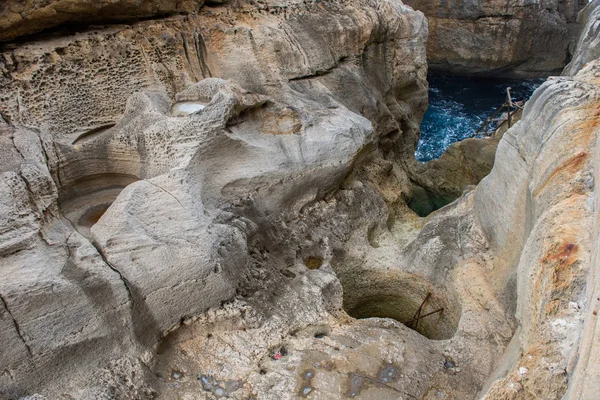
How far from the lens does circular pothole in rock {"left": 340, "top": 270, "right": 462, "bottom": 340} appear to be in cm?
547

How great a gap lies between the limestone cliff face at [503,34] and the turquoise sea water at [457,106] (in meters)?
0.56

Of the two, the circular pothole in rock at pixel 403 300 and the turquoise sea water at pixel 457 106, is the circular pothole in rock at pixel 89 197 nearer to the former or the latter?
the circular pothole in rock at pixel 403 300

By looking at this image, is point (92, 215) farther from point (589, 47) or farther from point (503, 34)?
point (503, 34)

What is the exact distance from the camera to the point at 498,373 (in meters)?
3.51

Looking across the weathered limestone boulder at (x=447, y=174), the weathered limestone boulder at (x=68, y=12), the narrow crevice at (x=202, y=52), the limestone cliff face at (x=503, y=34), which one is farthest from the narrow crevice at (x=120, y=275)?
the limestone cliff face at (x=503, y=34)

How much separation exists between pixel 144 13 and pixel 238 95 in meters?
1.80

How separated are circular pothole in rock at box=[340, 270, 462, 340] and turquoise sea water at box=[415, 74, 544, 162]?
8.24 meters

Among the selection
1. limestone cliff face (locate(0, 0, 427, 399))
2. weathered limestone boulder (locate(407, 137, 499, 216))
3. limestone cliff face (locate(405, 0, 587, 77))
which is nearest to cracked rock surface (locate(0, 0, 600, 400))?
limestone cliff face (locate(0, 0, 427, 399))

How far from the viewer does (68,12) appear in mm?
5016

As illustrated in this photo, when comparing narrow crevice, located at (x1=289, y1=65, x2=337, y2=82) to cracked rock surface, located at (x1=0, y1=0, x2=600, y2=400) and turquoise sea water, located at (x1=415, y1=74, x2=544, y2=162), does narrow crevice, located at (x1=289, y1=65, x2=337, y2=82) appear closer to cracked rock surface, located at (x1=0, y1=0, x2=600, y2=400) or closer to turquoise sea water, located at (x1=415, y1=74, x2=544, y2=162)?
cracked rock surface, located at (x1=0, y1=0, x2=600, y2=400)

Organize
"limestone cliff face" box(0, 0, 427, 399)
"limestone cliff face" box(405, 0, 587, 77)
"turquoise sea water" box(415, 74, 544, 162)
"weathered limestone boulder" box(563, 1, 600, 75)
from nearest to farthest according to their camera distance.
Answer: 1. "limestone cliff face" box(0, 0, 427, 399)
2. "weathered limestone boulder" box(563, 1, 600, 75)
3. "turquoise sea water" box(415, 74, 544, 162)
4. "limestone cliff face" box(405, 0, 587, 77)

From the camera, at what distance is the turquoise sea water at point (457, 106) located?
14.4 m

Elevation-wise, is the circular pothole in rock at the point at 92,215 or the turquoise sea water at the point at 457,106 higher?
the circular pothole in rock at the point at 92,215

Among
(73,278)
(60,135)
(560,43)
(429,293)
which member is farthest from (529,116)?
(560,43)
